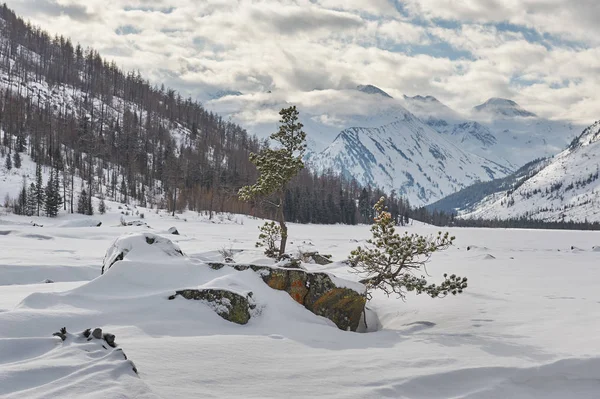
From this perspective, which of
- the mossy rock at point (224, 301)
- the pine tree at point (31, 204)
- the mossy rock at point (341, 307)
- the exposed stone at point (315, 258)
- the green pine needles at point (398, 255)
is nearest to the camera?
the mossy rock at point (224, 301)

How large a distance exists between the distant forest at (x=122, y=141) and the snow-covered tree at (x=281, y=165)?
138 ft

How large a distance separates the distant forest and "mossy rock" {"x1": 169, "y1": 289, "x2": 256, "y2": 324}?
5022cm

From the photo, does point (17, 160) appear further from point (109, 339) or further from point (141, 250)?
point (109, 339)

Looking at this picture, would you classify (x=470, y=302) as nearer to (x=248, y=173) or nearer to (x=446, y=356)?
(x=446, y=356)

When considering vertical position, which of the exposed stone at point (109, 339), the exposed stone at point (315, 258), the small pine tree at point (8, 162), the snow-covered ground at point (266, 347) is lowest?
the exposed stone at point (315, 258)

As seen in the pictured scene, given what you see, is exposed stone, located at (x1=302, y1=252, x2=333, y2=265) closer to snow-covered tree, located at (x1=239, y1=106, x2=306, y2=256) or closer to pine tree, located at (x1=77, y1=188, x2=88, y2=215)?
snow-covered tree, located at (x1=239, y1=106, x2=306, y2=256)

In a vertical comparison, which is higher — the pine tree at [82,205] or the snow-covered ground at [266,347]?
the pine tree at [82,205]

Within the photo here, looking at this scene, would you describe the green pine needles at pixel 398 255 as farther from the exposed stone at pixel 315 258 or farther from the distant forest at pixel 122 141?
the distant forest at pixel 122 141

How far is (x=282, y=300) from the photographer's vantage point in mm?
9188

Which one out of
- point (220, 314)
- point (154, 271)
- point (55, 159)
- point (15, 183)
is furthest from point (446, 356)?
point (55, 159)

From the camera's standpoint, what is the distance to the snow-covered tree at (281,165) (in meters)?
15.1

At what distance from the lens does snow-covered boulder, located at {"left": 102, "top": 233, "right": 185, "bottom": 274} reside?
9.39 m

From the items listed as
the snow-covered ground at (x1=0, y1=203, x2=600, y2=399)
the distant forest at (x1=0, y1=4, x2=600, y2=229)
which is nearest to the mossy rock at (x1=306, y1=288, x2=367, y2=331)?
the snow-covered ground at (x1=0, y1=203, x2=600, y2=399)

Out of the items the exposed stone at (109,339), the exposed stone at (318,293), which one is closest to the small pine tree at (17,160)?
the exposed stone at (318,293)
